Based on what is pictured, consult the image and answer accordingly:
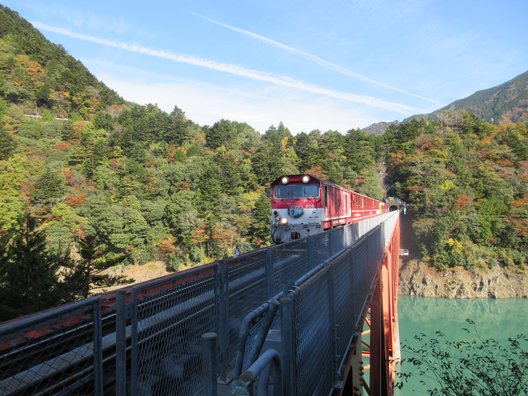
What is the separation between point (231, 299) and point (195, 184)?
162 feet

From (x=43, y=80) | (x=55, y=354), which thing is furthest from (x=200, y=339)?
(x=43, y=80)

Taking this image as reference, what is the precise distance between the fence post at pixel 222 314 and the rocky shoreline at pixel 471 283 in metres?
43.3

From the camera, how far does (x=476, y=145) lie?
55750 mm

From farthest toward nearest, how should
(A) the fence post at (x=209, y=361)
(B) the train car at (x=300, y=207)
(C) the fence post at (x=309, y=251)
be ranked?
(B) the train car at (x=300, y=207) < (C) the fence post at (x=309, y=251) < (A) the fence post at (x=209, y=361)

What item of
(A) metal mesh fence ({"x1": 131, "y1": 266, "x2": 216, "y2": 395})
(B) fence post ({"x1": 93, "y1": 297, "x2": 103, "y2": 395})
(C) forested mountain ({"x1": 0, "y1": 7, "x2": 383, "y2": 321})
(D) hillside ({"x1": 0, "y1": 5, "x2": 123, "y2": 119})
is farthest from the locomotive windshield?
(D) hillside ({"x1": 0, "y1": 5, "x2": 123, "y2": 119})

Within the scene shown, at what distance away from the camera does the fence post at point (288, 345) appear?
2039 millimetres

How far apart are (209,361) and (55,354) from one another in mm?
1239

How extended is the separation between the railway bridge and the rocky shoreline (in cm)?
4194

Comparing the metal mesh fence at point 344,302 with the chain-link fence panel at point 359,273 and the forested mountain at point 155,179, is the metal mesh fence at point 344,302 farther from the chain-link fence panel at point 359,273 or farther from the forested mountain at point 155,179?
the forested mountain at point 155,179

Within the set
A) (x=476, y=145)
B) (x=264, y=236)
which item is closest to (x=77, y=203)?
(x=264, y=236)

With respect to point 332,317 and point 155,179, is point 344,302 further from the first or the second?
point 155,179

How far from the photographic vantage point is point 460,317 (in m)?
35.4

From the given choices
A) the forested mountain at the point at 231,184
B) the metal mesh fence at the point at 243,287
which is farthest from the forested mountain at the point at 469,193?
the metal mesh fence at the point at 243,287

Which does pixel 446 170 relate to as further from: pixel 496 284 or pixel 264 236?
pixel 264 236
